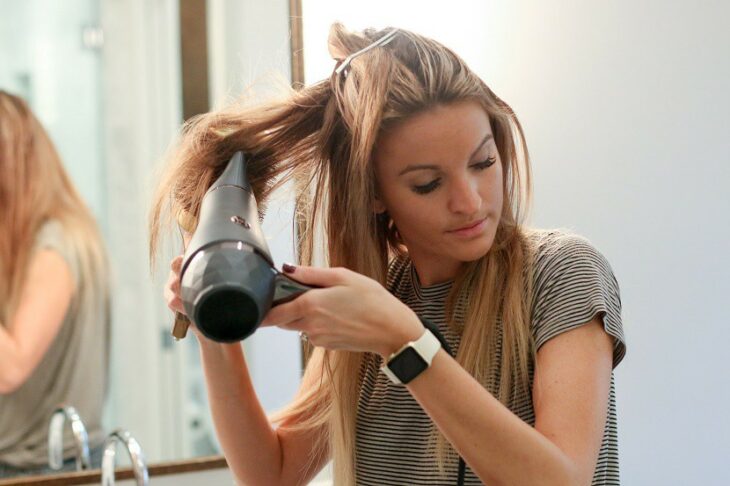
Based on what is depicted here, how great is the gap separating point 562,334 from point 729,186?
69 centimetres

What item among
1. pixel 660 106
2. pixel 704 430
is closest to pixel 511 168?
pixel 660 106

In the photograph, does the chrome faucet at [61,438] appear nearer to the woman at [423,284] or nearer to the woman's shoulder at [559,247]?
the woman at [423,284]

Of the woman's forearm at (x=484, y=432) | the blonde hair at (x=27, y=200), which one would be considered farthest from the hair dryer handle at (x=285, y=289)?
the blonde hair at (x=27, y=200)

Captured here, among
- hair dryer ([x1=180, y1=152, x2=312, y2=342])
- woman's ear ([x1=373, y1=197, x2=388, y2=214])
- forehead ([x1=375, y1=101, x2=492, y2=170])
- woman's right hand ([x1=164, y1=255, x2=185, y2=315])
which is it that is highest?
forehead ([x1=375, y1=101, x2=492, y2=170])

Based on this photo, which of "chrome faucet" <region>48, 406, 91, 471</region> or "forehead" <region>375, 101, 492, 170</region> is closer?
"forehead" <region>375, 101, 492, 170</region>

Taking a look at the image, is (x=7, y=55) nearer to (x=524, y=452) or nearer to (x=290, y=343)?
(x=290, y=343)

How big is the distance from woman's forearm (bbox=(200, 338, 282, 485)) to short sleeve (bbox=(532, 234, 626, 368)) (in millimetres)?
332

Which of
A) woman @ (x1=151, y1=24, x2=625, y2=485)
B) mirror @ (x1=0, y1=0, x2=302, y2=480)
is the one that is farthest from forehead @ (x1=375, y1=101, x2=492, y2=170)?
mirror @ (x1=0, y1=0, x2=302, y2=480)

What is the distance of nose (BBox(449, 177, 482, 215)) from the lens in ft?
2.91

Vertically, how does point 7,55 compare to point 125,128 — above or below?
above

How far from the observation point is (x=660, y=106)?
145 cm

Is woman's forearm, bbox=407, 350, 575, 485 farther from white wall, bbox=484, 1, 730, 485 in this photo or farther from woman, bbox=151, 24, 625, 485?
white wall, bbox=484, 1, 730, 485

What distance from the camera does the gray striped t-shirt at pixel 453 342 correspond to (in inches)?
34.2

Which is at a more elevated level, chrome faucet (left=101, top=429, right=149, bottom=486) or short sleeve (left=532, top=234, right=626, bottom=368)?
short sleeve (left=532, top=234, right=626, bottom=368)
